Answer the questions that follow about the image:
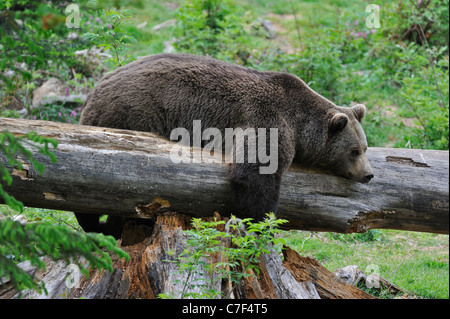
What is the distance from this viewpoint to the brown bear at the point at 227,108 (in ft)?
20.5

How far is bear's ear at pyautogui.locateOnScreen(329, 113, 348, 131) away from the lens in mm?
6391

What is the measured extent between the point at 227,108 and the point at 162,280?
252cm

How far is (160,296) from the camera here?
13.5ft

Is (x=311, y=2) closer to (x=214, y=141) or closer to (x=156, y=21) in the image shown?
(x=156, y=21)

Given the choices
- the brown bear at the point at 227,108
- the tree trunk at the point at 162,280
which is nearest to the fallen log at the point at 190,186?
the brown bear at the point at 227,108

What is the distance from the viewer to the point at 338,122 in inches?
253

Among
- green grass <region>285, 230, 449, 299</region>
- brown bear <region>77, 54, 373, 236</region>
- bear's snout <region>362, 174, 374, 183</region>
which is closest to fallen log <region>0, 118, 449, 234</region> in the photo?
bear's snout <region>362, 174, 374, 183</region>

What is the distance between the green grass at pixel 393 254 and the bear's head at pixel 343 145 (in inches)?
49.5

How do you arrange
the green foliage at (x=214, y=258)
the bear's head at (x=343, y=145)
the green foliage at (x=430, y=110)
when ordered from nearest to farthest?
the green foliage at (x=214, y=258) → the bear's head at (x=343, y=145) → the green foliage at (x=430, y=110)

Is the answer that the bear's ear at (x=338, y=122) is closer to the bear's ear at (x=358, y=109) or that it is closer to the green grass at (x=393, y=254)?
the bear's ear at (x=358, y=109)

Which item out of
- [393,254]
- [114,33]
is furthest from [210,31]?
[393,254]

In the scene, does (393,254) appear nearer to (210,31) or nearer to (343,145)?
(343,145)

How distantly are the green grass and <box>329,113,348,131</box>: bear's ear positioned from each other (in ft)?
5.39

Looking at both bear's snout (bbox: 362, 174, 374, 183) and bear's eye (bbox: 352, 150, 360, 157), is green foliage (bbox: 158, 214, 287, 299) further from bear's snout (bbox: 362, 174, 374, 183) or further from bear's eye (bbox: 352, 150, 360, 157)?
bear's eye (bbox: 352, 150, 360, 157)
